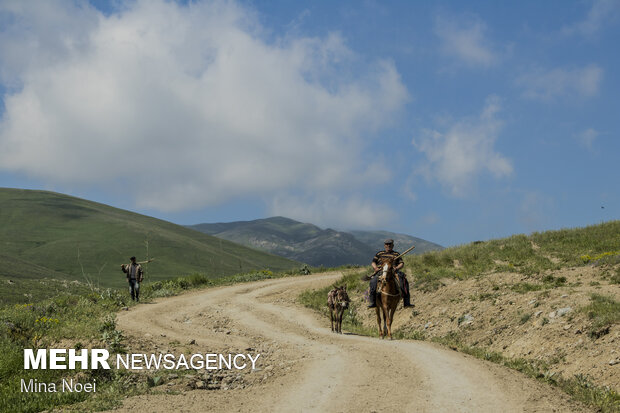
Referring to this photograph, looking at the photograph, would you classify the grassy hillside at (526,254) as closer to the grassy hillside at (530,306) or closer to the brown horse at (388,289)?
the grassy hillside at (530,306)

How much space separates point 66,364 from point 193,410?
5688 mm

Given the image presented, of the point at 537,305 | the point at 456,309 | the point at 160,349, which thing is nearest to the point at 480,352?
the point at 537,305

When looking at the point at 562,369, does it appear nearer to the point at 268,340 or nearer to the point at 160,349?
the point at 268,340

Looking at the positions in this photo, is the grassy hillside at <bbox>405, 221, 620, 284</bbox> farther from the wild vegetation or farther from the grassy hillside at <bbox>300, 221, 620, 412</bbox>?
the wild vegetation

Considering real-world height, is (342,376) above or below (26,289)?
below

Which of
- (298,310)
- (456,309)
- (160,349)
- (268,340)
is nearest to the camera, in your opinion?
(160,349)

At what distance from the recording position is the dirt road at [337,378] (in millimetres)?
9664

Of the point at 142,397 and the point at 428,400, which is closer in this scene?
the point at 428,400

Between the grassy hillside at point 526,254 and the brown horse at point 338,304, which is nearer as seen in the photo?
the brown horse at point 338,304

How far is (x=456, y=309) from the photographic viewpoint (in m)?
→ 22.5

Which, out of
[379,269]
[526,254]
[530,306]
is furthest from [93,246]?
[530,306]
